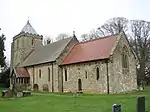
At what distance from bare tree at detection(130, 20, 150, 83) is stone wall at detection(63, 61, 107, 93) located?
20718 mm

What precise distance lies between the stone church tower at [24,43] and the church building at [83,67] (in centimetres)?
322

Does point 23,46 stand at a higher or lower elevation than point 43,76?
higher

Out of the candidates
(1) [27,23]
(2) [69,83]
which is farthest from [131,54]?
(1) [27,23]

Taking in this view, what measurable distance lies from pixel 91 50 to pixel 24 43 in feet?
69.0

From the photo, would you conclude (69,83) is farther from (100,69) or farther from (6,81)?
(6,81)

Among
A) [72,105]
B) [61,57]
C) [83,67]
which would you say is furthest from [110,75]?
[72,105]

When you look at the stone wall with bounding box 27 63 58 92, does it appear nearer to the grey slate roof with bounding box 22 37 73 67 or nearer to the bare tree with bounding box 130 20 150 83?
the grey slate roof with bounding box 22 37 73 67

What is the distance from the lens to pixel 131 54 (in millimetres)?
36469

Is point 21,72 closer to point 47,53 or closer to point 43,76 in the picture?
point 43,76

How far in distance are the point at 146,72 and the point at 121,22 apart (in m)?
12.4

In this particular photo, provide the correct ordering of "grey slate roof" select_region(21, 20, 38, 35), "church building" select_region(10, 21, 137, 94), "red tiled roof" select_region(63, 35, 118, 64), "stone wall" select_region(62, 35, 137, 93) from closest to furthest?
1. "stone wall" select_region(62, 35, 137, 93)
2. "church building" select_region(10, 21, 137, 94)
3. "red tiled roof" select_region(63, 35, 118, 64)
4. "grey slate roof" select_region(21, 20, 38, 35)

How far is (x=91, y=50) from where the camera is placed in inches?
1444

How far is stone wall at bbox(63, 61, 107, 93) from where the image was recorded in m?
32.8

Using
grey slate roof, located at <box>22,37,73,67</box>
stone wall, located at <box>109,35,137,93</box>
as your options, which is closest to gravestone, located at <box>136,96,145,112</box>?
stone wall, located at <box>109,35,137,93</box>
